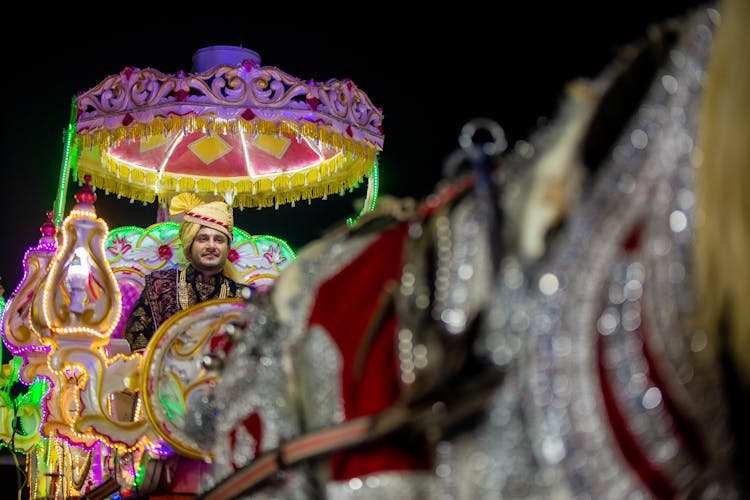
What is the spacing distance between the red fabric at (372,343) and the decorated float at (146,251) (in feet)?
1.00

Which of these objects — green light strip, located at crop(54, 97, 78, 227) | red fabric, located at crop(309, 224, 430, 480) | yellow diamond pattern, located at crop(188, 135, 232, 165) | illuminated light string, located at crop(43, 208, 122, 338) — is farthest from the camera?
yellow diamond pattern, located at crop(188, 135, 232, 165)

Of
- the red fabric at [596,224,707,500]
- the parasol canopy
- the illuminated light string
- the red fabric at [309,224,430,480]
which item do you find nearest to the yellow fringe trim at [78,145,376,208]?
the parasol canopy

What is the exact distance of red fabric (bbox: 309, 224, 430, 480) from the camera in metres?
1.07

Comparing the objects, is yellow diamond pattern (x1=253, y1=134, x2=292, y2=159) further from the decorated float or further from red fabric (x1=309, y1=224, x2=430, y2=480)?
red fabric (x1=309, y1=224, x2=430, y2=480)

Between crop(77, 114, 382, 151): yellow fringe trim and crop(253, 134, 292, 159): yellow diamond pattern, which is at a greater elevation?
crop(253, 134, 292, 159): yellow diamond pattern

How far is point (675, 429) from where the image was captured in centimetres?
90

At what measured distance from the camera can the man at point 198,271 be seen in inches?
139

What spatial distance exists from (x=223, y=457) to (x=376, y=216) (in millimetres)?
416

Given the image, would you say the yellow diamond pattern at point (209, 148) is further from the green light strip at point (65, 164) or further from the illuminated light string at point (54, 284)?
the illuminated light string at point (54, 284)

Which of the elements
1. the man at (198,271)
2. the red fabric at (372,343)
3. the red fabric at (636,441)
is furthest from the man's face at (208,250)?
the red fabric at (636,441)

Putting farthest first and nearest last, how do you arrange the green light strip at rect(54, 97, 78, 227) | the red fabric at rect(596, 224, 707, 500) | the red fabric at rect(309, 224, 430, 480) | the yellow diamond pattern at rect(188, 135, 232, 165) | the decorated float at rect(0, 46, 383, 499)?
the yellow diamond pattern at rect(188, 135, 232, 165) → the green light strip at rect(54, 97, 78, 227) → the decorated float at rect(0, 46, 383, 499) → the red fabric at rect(309, 224, 430, 480) → the red fabric at rect(596, 224, 707, 500)

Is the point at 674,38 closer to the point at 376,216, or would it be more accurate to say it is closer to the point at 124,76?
the point at 376,216

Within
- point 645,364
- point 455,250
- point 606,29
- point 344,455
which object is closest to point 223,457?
point 344,455

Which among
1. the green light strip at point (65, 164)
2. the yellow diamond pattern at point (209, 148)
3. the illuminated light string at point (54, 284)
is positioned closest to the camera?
the illuminated light string at point (54, 284)
